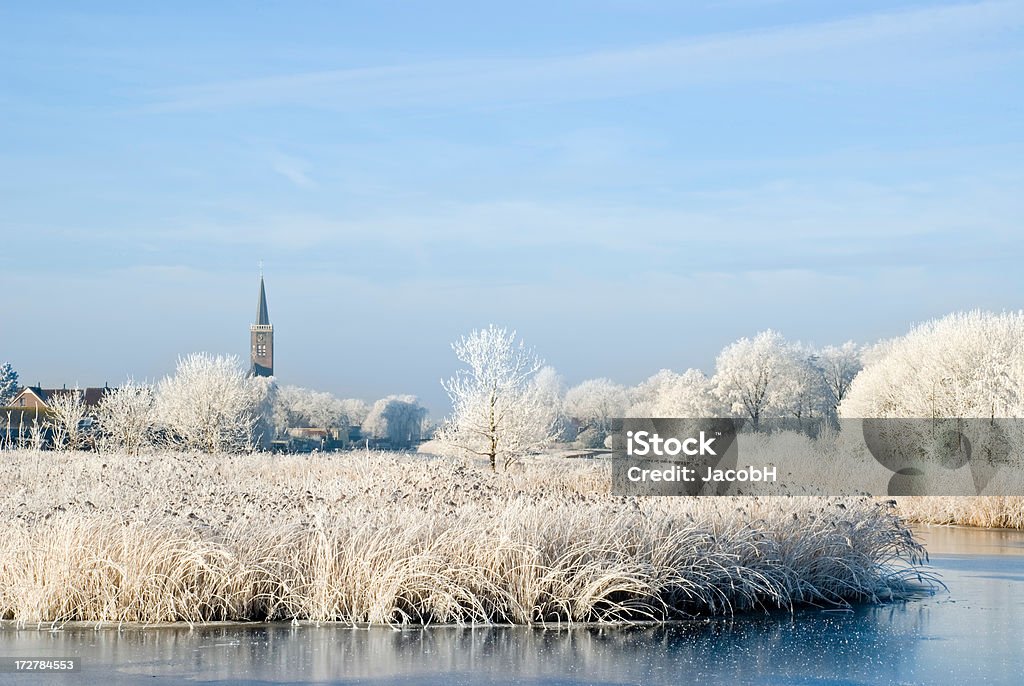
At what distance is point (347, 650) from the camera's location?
27.7ft

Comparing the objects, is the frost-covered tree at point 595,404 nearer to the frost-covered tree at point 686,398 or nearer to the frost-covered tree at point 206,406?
the frost-covered tree at point 686,398

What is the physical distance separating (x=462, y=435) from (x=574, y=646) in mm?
21057

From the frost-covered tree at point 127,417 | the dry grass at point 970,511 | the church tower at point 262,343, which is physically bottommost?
the dry grass at point 970,511

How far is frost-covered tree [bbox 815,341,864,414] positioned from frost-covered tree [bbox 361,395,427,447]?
142 ft

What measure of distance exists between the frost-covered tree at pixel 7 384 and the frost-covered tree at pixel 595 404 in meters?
37.2

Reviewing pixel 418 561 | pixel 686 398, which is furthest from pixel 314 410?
pixel 418 561

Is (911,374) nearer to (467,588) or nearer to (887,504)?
(887,504)

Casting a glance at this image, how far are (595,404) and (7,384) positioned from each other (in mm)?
41251

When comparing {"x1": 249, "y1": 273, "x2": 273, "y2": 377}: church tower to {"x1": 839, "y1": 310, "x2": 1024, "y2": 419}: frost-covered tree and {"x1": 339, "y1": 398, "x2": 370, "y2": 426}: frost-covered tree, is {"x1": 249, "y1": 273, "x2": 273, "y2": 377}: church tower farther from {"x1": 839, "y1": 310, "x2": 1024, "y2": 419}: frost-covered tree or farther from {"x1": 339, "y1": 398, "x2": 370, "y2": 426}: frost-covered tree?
{"x1": 839, "y1": 310, "x2": 1024, "y2": 419}: frost-covered tree

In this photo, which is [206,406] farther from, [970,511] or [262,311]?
[262,311]

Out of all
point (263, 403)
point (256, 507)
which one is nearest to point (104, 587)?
point (256, 507)

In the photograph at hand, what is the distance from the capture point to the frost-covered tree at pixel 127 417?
38438 mm

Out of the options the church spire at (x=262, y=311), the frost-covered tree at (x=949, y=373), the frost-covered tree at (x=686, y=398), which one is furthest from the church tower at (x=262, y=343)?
the frost-covered tree at (x=949, y=373)

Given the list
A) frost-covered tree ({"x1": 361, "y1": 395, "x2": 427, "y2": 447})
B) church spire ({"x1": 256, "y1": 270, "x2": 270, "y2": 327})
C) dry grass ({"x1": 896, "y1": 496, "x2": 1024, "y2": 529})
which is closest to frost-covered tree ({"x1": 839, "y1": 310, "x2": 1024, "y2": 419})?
dry grass ({"x1": 896, "y1": 496, "x2": 1024, "y2": 529})
